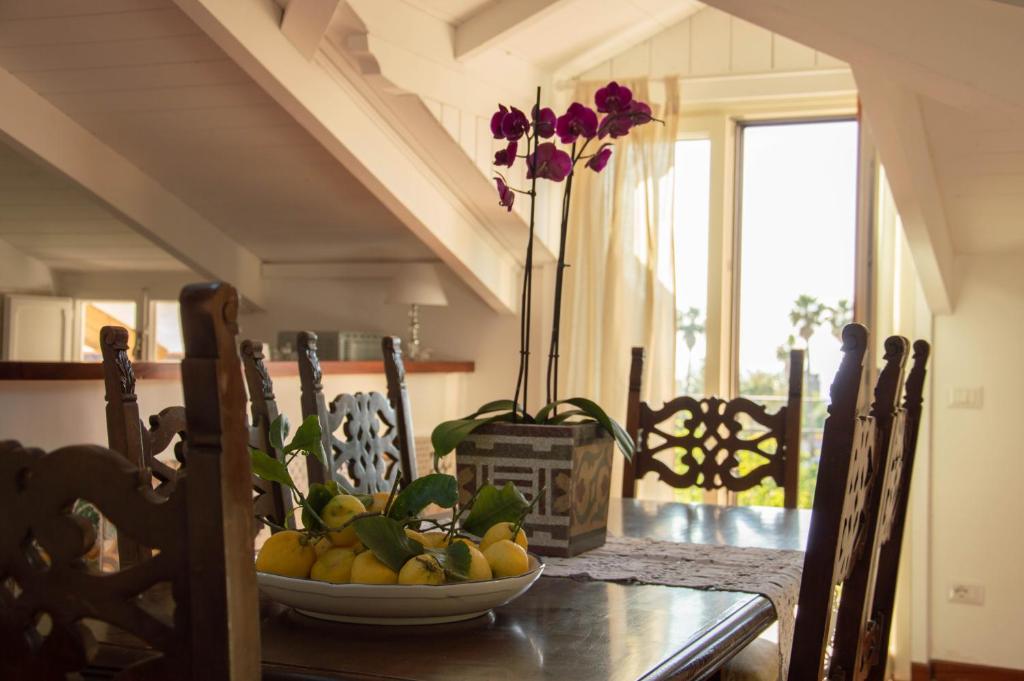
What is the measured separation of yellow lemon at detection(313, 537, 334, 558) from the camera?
1.26m

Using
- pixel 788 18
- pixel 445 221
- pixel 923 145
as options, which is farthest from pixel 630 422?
pixel 445 221

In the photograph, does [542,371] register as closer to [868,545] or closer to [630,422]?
[630,422]

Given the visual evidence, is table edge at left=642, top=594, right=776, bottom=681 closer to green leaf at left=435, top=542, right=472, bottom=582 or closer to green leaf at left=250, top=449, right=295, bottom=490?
green leaf at left=435, top=542, right=472, bottom=582

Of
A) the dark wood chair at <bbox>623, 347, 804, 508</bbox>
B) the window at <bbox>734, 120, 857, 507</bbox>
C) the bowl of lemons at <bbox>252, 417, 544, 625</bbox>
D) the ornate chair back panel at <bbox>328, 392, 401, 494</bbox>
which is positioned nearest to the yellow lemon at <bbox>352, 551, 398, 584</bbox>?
the bowl of lemons at <bbox>252, 417, 544, 625</bbox>

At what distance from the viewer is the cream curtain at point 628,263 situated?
4535mm

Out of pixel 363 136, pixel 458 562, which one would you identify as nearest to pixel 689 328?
pixel 363 136

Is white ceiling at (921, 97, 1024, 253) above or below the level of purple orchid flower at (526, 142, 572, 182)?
above

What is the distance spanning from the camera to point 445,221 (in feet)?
14.1

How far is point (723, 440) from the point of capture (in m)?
2.80

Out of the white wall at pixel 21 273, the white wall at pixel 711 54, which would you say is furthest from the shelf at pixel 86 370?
the white wall at pixel 21 273

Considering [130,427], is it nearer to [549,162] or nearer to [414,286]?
[549,162]

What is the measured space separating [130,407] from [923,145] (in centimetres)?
239

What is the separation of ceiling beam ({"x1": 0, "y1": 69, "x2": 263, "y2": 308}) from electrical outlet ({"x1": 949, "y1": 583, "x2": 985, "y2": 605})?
2.90m

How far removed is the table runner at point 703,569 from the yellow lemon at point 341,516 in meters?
0.40
